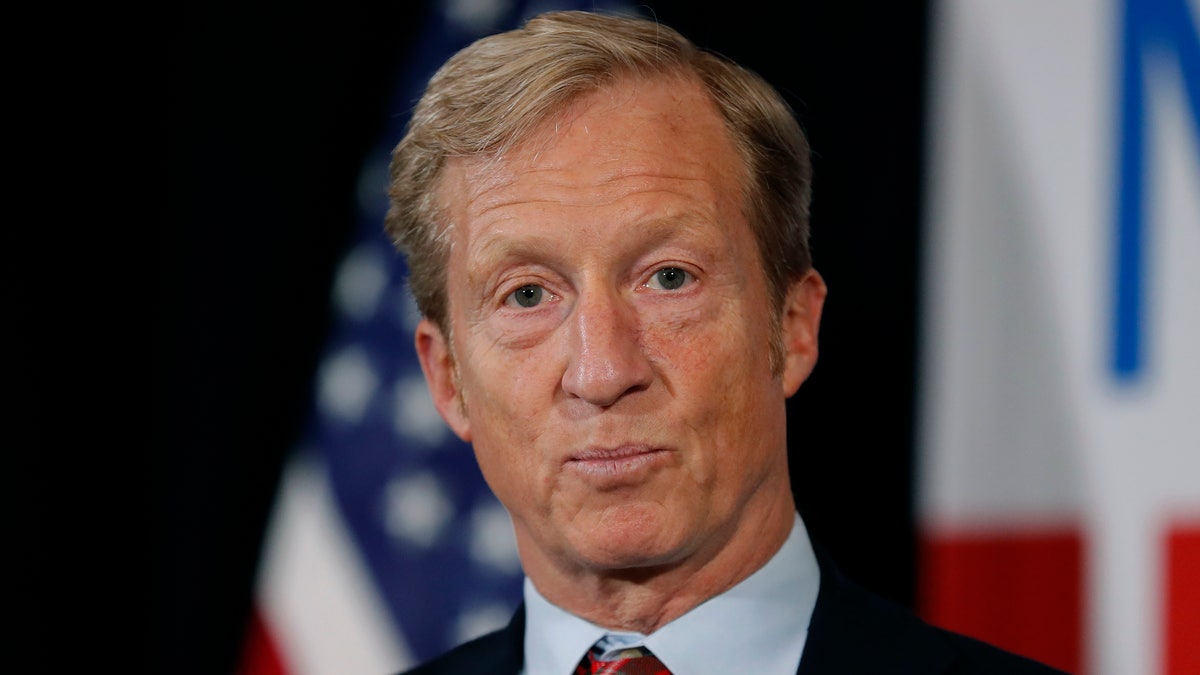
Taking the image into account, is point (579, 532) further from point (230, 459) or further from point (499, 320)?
point (230, 459)

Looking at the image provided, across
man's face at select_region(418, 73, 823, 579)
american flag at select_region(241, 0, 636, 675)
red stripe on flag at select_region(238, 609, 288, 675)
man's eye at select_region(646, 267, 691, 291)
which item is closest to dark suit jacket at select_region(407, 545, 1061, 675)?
man's face at select_region(418, 73, 823, 579)

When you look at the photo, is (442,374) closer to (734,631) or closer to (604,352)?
(604,352)

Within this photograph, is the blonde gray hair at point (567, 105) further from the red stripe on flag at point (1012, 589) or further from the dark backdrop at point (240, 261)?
the dark backdrop at point (240, 261)

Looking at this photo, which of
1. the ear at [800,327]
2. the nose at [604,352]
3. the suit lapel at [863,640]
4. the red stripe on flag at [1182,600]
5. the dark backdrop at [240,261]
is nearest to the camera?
the nose at [604,352]

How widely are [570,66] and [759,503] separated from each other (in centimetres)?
58

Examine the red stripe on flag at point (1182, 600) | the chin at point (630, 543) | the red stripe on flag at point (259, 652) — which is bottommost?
the red stripe on flag at point (259, 652)

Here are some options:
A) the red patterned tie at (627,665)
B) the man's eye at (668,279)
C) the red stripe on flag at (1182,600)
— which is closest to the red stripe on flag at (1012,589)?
the red stripe on flag at (1182,600)

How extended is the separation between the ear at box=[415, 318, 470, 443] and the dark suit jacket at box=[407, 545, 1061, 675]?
0.51 m

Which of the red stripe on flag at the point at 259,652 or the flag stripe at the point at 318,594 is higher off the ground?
the flag stripe at the point at 318,594

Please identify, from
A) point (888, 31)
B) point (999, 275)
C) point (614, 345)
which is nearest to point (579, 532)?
point (614, 345)

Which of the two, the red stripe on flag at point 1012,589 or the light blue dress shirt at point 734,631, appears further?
the red stripe on flag at point 1012,589

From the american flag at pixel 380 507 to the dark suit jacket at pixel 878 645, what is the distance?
5.35 ft

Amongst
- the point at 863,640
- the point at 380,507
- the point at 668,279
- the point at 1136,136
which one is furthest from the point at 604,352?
the point at 380,507

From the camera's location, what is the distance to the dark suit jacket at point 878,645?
63.9 inches
